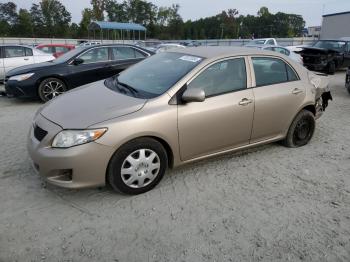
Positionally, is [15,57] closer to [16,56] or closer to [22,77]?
[16,56]

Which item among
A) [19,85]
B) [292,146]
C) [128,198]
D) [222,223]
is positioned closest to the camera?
[222,223]

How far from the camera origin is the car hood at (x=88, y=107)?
3336mm

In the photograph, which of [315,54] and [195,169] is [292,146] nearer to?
[195,169]

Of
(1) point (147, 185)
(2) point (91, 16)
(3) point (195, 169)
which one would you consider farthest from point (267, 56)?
(2) point (91, 16)

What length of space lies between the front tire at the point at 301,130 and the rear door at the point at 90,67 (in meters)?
5.23

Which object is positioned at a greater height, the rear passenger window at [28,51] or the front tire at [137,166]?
the rear passenger window at [28,51]

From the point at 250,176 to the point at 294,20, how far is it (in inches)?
4221

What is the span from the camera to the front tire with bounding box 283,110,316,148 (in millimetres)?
4939

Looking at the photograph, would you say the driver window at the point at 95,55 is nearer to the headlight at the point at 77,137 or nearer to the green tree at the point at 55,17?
the headlight at the point at 77,137

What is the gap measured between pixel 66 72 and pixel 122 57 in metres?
1.60

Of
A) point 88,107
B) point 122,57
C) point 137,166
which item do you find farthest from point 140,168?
point 122,57

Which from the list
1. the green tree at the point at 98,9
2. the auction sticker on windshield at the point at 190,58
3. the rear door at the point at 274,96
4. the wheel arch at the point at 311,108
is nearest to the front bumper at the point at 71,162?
the auction sticker on windshield at the point at 190,58

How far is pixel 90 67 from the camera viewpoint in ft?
27.3

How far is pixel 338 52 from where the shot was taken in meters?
14.2
